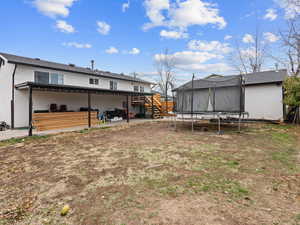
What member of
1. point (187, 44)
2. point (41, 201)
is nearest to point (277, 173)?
point (41, 201)

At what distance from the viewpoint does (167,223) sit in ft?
6.00

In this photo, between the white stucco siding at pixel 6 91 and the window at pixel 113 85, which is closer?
the white stucco siding at pixel 6 91

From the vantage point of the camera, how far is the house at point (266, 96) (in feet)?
37.1

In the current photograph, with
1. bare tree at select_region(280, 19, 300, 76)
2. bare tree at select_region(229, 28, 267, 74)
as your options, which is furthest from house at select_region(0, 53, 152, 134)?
bare tree at select_region(229, 28, 267, 74)

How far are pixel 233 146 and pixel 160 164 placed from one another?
298 cm

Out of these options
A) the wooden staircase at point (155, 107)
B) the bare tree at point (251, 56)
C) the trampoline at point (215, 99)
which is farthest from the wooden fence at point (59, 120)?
the bare tree at point (251, 56)

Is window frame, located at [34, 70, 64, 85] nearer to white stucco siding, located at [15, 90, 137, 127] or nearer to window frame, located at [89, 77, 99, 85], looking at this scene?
white stucco siding, located at [15, 90, 137, 127]

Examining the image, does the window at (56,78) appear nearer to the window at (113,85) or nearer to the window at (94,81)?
the window at (94,81)

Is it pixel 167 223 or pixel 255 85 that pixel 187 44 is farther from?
pixel 167 223

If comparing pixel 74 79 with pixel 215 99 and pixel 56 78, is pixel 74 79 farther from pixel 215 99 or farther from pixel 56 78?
pixel 215 99

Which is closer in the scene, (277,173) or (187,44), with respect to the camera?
(277,173)

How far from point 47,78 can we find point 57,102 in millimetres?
1754

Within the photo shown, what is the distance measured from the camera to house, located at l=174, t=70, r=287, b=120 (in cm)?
1130

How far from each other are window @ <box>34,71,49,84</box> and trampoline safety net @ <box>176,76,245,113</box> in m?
8.93
